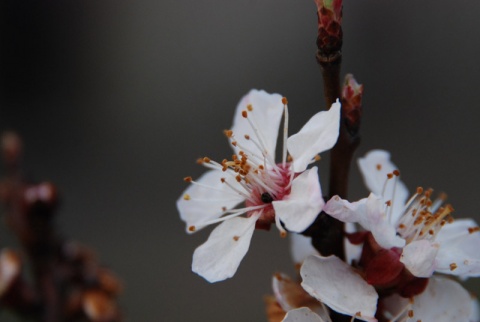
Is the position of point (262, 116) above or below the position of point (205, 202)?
above

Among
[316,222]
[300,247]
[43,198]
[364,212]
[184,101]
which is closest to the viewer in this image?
[364,212]

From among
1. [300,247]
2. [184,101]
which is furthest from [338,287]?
[184,101]

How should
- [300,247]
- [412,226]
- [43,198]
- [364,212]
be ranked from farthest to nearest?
1. [43,198]
2. [300,247]
3. [412,226]
4. [364,212]

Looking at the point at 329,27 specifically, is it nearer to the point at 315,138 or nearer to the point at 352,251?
the point at 315,138

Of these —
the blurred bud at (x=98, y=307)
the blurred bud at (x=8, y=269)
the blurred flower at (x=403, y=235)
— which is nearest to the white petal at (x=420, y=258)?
the blurred flower at (x=403, y=235)

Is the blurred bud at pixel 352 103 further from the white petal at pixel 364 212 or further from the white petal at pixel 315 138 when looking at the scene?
the white petal at pixel 364 212

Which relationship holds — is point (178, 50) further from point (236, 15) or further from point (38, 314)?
point (38, 314)

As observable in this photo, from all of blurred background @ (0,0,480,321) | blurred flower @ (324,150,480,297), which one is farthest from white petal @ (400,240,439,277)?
blurred background @ (0,0,480,321)

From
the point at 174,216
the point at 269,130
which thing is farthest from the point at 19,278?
the point at 174,216
